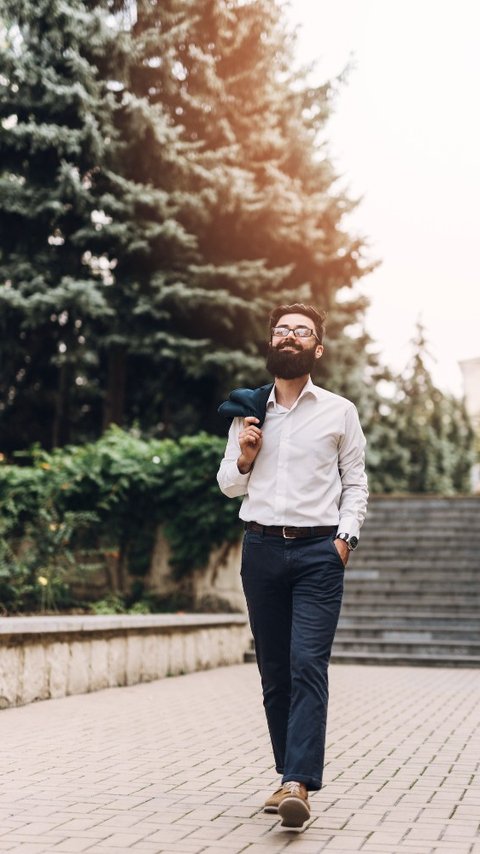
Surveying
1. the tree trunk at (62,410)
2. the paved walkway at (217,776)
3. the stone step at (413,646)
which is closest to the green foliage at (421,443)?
the tree trunk at (62,410)

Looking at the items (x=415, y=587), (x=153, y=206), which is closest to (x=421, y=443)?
(x=153, y=206)

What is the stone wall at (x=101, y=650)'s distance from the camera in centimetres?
880

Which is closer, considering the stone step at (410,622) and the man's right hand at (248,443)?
the man's right hand at (248,443)

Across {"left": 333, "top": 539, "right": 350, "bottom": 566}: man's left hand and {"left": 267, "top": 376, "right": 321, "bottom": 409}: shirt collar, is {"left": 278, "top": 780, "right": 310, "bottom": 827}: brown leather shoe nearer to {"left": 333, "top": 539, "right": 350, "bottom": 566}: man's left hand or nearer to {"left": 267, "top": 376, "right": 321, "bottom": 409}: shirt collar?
{"left": 333, "top": 539, "right": 350, "bottom": 566}: man's left hand

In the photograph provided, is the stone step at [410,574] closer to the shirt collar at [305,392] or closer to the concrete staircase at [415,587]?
the concrete staircase at [415,587]

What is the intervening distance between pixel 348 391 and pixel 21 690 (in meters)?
13.6

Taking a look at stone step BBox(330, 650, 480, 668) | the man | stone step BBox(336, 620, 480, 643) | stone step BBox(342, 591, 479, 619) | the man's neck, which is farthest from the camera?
stone step BBox(342, 591, 479, 619)

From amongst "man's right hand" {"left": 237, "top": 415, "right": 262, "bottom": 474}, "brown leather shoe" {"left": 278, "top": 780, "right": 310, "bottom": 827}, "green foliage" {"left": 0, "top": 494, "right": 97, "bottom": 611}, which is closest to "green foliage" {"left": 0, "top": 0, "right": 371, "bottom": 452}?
"green foliage" {"left": 0, "top": 494, "right": 97, "bottom": 611}

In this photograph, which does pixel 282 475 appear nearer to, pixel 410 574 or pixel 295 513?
pixel 295 513

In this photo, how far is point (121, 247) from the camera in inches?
741

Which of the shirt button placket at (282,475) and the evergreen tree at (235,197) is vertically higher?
the evergreen tree at (235,197)

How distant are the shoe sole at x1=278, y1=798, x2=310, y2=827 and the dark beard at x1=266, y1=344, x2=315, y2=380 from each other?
1.66 m

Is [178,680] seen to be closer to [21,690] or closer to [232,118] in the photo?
[21,690]

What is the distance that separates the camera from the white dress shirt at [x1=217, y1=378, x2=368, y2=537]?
4.90 metres
